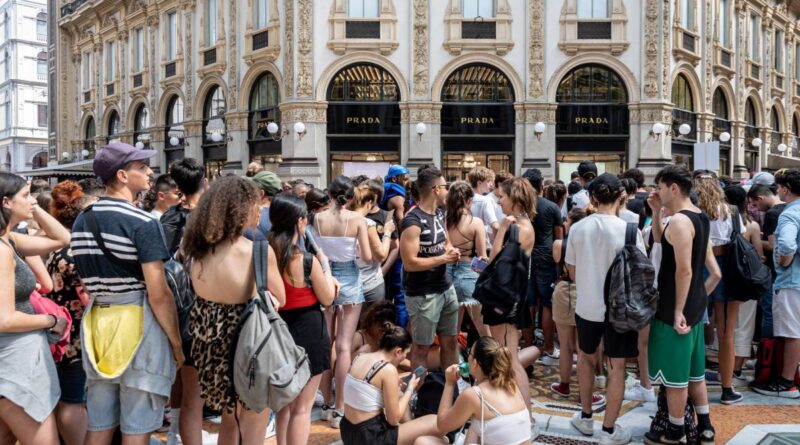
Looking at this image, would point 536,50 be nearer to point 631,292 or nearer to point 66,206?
point 631,292

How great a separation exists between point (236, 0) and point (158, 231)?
77.6 ft

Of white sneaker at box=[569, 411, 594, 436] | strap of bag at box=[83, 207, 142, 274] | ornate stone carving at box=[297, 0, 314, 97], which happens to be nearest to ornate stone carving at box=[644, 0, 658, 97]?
ornate stone carving at box=[297, 0, 314, 97]

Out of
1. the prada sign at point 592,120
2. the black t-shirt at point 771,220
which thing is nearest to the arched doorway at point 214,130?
the prada sign at point 592,120

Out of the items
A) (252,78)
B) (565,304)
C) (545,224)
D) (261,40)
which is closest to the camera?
(565,304)

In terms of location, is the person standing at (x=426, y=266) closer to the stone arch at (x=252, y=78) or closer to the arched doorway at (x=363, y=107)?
the arched doorway at (x=363, y=107)

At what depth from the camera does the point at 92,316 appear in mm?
3514

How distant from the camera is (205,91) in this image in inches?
1069

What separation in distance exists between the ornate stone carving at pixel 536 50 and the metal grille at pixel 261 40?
9481mm

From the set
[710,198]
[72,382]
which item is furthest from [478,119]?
[72,382]

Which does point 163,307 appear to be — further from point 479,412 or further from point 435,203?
point 435,203

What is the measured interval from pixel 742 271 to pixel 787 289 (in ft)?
2.15

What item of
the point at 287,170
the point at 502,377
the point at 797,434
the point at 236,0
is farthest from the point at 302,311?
the point at 236,0

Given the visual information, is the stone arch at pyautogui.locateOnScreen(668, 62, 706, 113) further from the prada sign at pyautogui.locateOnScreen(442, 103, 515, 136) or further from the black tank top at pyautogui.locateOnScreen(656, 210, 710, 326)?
the black tank top at pyautogui.locateOnScreen(656, 210, 710, 326)

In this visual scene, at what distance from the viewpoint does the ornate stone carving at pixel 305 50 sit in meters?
22.0
